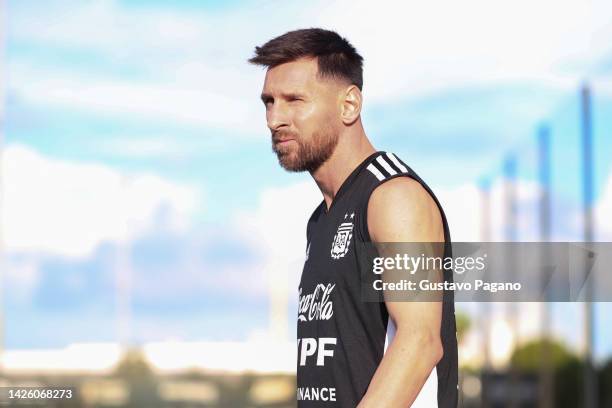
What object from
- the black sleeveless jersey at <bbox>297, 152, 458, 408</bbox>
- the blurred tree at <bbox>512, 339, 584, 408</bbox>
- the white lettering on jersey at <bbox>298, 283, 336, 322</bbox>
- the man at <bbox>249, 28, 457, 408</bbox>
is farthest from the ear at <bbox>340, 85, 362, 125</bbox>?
the blurred tree at <bbox>512, 339, 584, 408</bbox>

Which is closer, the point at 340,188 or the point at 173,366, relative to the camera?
the point at 340,188

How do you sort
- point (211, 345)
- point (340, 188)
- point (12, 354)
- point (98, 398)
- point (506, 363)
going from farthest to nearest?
point (506, 363)
point (211, 345)
point (12, 354)
point (98, 398)
point (340, 188)

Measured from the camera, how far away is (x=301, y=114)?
10.7ft

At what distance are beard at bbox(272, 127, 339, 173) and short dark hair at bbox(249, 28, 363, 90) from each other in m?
0.20

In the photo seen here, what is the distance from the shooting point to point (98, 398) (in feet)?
55.5

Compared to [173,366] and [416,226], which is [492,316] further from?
[416,226]

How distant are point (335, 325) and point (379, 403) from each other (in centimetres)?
38

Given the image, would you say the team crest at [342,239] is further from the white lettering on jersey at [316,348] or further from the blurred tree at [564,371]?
the blurred tree at [564,371]

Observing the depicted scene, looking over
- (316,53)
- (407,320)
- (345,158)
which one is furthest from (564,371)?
(407,320)

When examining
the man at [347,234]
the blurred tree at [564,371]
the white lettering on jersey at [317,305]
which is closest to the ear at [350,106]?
the man at [347,234]

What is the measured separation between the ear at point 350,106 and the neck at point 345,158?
0.05m

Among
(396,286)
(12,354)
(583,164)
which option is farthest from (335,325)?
(12,354)

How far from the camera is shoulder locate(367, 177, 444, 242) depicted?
2.91 meters

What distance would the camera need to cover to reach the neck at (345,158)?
3.34 m
